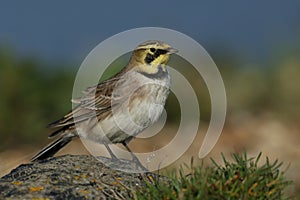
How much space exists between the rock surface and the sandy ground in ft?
12.8

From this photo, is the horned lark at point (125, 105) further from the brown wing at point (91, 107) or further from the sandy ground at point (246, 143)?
the sandy ground at point (246, 143)

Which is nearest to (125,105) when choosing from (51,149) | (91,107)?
(91,107)

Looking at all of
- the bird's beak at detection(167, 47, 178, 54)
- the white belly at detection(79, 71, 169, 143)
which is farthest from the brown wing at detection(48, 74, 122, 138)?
the bird's beak at detection(167, 47, 178, 54)

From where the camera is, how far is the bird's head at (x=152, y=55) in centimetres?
967

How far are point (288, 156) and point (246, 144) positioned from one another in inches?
40.5

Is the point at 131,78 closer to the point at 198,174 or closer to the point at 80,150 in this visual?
the point at 198,174

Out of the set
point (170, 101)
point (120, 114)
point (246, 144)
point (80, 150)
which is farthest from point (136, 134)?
point (170, 101)

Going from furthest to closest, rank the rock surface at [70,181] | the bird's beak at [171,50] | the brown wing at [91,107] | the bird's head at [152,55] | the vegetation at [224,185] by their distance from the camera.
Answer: the brown wing at [91,107], the bird's head at [152,55], the bird's beak at [171,50], the rock surface at [70,181], the vegetation at [224,185]

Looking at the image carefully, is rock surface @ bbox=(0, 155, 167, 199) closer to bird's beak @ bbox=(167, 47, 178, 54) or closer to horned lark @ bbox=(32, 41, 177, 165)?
horned lark @ bbox=(32, 41, 177, 165)

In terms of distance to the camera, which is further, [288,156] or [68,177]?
[288,156]

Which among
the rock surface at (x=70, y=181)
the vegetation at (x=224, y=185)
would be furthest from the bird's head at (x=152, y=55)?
the vegetation at (x=224, y=185)

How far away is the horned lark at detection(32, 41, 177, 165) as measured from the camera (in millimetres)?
9328

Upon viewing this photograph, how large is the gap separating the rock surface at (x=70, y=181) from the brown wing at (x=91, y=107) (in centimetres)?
118

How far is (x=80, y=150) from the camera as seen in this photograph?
1330 cm
